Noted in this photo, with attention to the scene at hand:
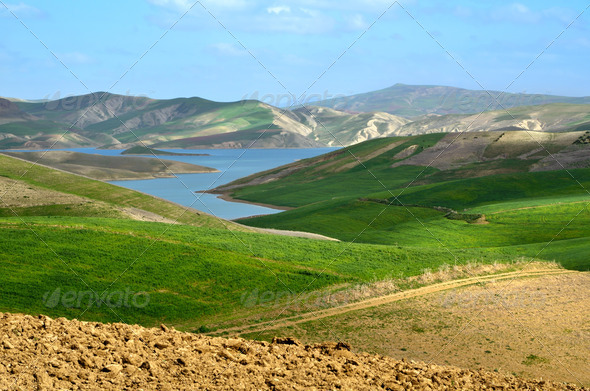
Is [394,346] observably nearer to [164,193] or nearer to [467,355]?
[467,355]

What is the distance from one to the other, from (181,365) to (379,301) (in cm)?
1859

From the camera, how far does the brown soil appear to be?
13.5 meters

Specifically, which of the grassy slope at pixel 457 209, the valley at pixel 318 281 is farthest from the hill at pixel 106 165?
the valley at pixel 318 281

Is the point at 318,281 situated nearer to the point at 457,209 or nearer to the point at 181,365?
the point at 181,365

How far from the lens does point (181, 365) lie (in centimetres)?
1470

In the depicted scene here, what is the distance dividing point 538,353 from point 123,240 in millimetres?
26498

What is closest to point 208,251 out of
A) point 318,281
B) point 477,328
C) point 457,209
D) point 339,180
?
point 318,281

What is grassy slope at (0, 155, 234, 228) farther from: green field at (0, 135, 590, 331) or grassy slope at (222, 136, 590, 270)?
grassy slope at (222, 136, 590, 270)

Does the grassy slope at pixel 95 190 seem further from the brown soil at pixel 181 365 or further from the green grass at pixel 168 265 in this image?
the brown soil at pixel 181 365

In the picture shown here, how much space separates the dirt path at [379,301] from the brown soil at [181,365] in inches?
368

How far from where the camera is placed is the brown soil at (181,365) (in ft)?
44.3

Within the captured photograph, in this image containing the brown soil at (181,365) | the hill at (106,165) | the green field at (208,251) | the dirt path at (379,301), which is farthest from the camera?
the hill at (106,165)

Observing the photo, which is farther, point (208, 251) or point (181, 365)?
point (208, 251)

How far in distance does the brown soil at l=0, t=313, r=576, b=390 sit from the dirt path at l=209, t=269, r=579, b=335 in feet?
30.7
